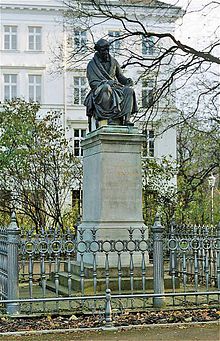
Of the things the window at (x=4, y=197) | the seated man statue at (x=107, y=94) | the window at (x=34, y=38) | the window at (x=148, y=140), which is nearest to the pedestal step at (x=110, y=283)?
Answer: the seated man statue at (x=107, y=94)

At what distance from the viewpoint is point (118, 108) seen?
13.5 metres

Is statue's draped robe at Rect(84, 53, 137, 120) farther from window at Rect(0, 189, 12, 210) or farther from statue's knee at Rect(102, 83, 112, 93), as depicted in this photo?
window at Rect(0, 189, 12, 210)

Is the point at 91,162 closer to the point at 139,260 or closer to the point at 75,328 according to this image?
the point at 139,260

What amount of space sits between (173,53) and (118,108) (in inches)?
322

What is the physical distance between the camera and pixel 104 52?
13938 millimetres

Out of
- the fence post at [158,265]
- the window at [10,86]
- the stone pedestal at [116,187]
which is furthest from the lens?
the window at [10,86]

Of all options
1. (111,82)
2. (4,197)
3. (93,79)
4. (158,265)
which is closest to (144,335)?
(158,265)

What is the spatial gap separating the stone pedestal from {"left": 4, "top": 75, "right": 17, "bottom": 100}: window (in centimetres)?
3611

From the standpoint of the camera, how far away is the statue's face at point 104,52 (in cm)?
1385

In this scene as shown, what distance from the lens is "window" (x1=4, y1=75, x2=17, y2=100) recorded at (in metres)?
48.6

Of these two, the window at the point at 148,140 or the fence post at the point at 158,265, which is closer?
the fence post at the point at 158,265

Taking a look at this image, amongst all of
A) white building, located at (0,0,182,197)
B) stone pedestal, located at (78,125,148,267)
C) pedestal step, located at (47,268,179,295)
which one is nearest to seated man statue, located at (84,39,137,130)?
stone pedestal, located at (78,125,148,267)

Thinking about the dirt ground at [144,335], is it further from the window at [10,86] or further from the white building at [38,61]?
the window at [10,86]

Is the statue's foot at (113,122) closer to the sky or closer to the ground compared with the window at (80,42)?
closer to the ground
